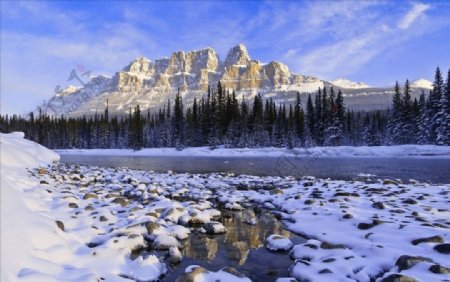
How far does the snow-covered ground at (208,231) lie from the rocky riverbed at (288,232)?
0.07 ft

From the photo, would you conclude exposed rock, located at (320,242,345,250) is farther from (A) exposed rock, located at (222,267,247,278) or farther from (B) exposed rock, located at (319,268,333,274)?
(A) exposed rock, located at (222,267,247,278)

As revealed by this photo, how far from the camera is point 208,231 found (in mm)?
8625

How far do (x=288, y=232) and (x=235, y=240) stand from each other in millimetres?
1573

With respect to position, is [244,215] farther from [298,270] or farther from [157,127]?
[157,127]

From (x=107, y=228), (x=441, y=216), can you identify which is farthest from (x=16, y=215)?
(x=441, y=216)

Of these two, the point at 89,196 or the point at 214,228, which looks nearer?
the point at 214,228

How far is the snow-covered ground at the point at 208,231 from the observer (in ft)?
17.6

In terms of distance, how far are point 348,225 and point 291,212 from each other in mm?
2261

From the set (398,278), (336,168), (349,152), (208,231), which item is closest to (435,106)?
(349,152)

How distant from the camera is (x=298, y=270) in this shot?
583 cm

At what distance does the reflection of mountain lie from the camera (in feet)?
23.3

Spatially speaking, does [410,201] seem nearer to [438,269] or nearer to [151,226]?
[438,269]

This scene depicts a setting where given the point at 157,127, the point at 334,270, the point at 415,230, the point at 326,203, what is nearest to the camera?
the point at 334,270

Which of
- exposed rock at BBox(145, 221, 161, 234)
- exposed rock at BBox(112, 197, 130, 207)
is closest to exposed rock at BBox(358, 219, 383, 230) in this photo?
exposed rock at BBox(145, 221, 161, 234)
